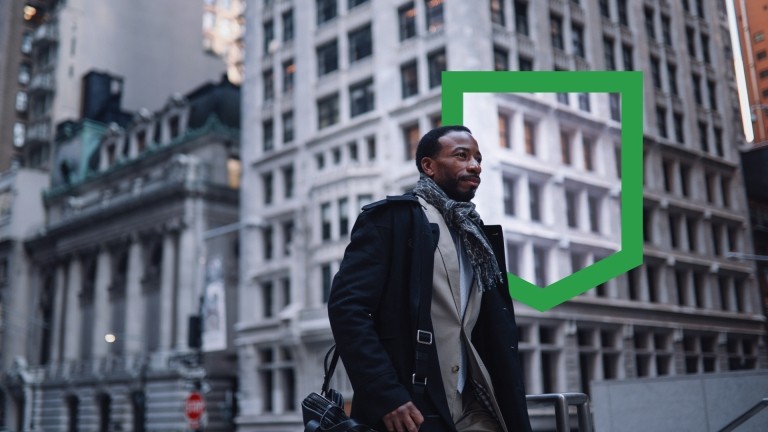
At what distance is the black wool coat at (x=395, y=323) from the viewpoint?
3.41 meters

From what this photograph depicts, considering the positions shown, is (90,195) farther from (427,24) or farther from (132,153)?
(427,24)

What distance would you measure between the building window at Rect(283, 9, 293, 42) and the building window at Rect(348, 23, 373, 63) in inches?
194

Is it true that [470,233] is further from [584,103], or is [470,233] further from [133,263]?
[133,263]

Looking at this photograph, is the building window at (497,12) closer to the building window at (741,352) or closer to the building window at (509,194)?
the building window at (509,194)

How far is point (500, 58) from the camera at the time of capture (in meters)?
34.6

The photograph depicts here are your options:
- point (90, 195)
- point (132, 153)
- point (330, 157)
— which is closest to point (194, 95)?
point (132, 153)

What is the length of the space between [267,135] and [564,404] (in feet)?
131

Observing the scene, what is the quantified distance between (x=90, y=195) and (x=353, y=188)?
27614mm

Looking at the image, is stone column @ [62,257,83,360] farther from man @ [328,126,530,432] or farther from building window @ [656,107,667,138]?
man @ [328,126,530,432]

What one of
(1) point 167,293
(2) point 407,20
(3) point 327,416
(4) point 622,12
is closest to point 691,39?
(4) point 622,12

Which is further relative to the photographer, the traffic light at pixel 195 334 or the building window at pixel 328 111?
the building window at pixel 328 111

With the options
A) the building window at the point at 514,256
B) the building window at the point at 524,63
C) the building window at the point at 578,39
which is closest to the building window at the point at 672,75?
the building window at the point at 578,39

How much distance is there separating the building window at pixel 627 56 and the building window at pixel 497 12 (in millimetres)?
5230

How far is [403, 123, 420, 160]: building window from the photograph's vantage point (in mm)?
35844
